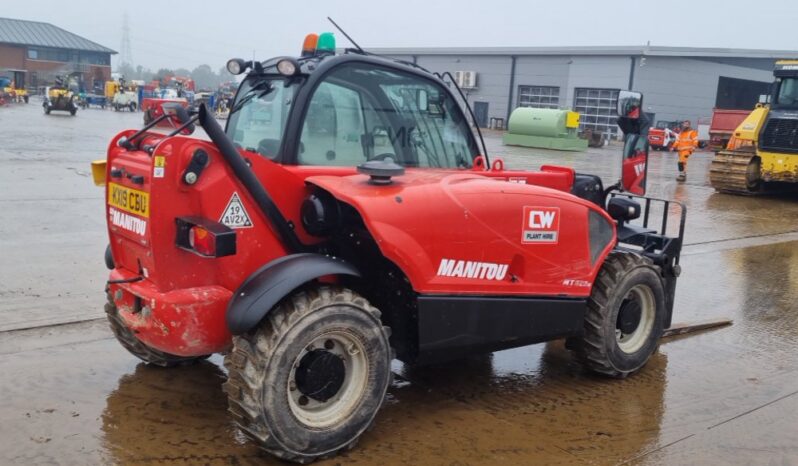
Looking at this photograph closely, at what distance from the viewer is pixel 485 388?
4812mm

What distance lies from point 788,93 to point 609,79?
28.9 m

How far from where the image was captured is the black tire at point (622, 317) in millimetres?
4891

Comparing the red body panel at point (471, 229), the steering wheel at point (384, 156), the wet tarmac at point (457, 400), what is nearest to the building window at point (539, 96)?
the wet tarmac at point (457, 400)

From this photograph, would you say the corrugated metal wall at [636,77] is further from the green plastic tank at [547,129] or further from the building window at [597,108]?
the green plastic tank at [547,129]

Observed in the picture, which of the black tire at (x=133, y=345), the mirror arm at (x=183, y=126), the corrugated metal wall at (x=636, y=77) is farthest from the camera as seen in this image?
the corrugated metal wall at (x=636, y=77)

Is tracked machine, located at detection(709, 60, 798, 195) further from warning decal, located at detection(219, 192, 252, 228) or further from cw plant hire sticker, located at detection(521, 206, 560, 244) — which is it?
warning decal, located at detection(219, 192, 252, 228)

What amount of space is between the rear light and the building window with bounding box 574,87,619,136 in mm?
42329

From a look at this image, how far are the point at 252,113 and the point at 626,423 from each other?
286 cm

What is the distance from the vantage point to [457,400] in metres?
4.59

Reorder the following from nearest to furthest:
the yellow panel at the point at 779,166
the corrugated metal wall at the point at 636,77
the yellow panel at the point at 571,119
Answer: the yellow panel at the point at 779,166 → the yellow panel at the point at 571,119 → the corrugated metal wall at the point at 636,77

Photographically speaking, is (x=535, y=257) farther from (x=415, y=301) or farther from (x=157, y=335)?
(x=157, y=335)

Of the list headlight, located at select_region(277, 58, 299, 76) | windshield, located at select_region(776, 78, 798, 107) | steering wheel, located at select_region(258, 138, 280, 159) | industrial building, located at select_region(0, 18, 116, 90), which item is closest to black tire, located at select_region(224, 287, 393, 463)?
steering wheel, located at select_region(258, 138, 280, 159)

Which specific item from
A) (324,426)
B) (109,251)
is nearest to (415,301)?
(324,426)

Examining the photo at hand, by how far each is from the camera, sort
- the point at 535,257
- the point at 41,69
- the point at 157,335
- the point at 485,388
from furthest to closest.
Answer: the point at 41,69 → the point at 485,388 → the point at 535,257 → the point at 157,335
